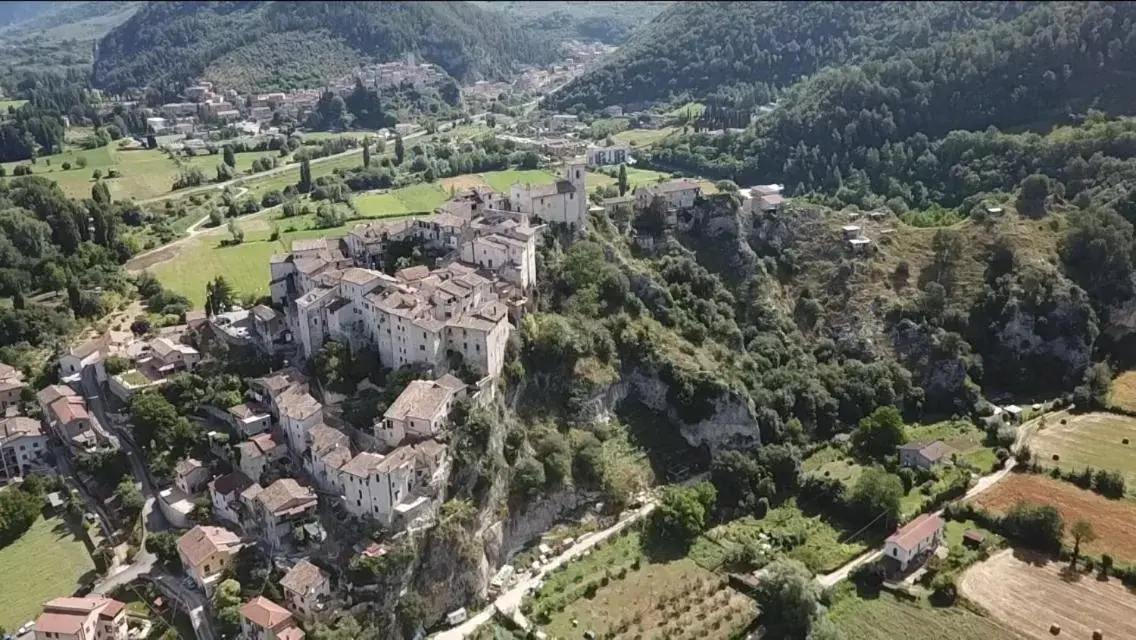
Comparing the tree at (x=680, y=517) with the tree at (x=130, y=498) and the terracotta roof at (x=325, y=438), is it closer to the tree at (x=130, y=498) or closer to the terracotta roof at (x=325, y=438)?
the terracotta roof at (x=325, y=438)

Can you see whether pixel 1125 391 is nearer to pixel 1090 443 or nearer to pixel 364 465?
pixel 1090 443

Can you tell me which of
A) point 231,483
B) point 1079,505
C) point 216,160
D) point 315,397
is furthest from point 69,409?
point 216,160

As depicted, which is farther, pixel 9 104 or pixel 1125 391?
pixel 9 104

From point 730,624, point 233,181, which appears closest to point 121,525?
point 730,624

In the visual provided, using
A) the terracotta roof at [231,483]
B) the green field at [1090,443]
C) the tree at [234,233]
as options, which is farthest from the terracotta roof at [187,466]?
the green field at [1090,443]

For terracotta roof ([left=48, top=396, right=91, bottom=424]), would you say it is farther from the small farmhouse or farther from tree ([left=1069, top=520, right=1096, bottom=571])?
tree ([left=1069, top=520, right=1096, bottom=571])

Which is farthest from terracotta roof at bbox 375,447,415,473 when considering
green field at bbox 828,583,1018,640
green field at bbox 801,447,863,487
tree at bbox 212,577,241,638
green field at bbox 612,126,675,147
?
green field at bbox 612,126,675,147

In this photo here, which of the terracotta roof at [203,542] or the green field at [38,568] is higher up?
the terracotta roof at [203,542]
